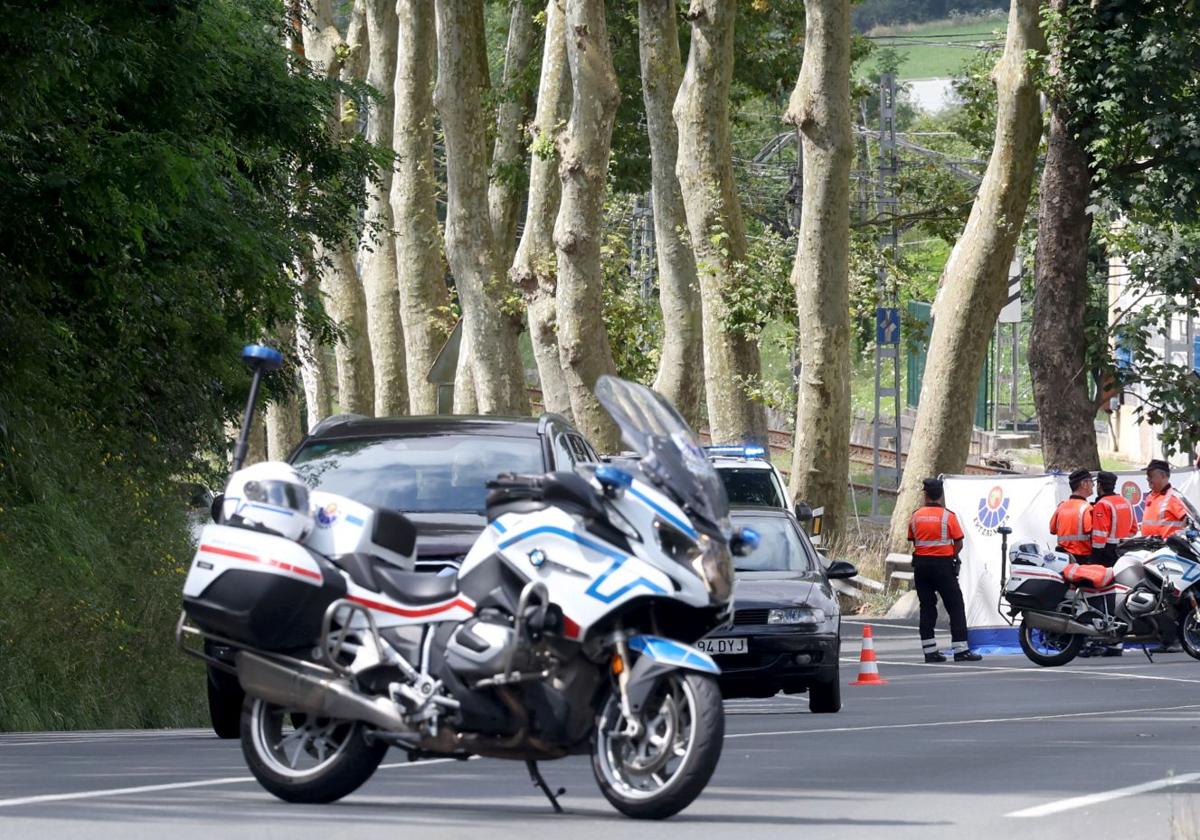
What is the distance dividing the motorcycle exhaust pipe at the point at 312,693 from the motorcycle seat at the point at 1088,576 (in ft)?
45.2

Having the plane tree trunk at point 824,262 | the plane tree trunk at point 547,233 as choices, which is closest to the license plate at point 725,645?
the plane tree trunk at point 824,262

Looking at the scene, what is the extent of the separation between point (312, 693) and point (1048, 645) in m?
14.2

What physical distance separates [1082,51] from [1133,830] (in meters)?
21.8

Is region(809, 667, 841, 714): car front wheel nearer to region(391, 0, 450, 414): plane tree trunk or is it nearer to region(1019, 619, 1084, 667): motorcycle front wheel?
region(1019, 619, 1084, 667): motorcycle front wheel

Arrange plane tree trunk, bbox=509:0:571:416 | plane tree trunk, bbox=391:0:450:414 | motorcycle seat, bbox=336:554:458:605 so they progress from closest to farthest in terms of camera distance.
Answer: motorcycle seat, bbox=336:554:458:605 < plane tree trunk, bbox=509:0:571:416 < plane tree trunk, bbox=391:0:450:414

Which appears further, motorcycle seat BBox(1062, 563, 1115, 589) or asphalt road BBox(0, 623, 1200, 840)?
motorcycle seat BBox(1062, 563, 1115, 589)

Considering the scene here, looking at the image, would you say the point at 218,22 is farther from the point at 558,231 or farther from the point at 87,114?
the point at 558,231

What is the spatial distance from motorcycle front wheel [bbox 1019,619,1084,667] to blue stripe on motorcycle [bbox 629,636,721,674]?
13822mm

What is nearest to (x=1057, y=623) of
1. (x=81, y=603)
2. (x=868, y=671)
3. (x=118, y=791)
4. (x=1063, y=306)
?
(x=868, y=671)

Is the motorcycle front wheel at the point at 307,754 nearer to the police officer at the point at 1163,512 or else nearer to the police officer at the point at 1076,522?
the police officer at the point at 1163,512

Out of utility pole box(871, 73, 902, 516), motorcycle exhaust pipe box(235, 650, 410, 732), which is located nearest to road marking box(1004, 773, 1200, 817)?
motorcycle exhaust pipe box(235, 650, 410, 732)

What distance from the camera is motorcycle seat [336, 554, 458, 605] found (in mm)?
8898

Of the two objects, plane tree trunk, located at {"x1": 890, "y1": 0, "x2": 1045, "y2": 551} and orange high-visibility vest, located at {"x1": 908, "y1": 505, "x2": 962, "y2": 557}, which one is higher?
plane tree trunk, located at {"x1": 890, "y1": 0, "x2": 1045, "y2": 551}

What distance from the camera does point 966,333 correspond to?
31109 millimetres
